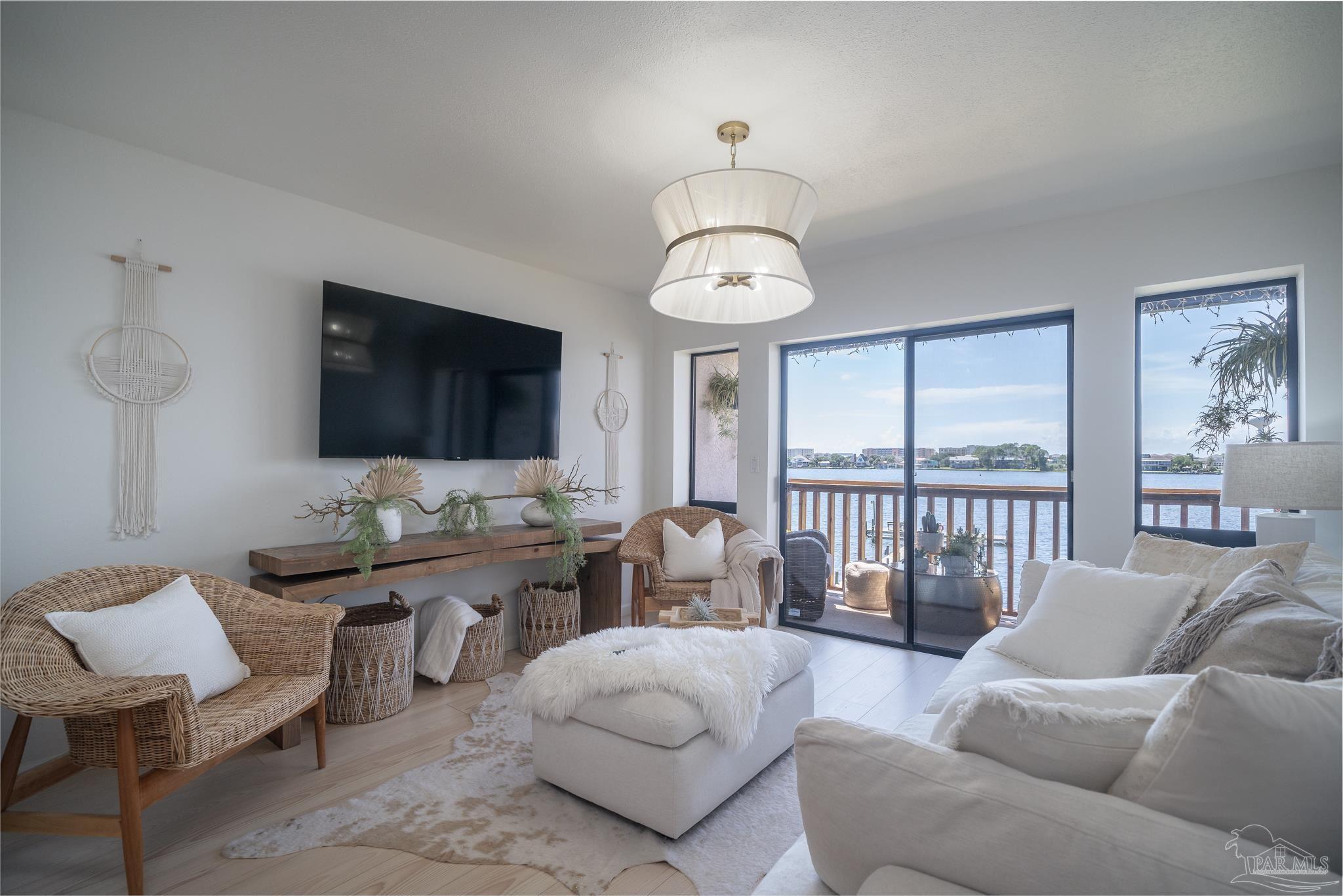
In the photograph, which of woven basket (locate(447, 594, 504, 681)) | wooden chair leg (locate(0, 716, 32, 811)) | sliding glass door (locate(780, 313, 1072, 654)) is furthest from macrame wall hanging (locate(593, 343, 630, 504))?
wooden chair leg (locate(0, 716, 32, 811))

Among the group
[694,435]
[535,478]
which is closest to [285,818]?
[535,478]

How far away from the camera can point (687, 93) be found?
2172 millimetres

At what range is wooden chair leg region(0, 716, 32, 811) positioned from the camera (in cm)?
181

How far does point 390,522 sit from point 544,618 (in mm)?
1149

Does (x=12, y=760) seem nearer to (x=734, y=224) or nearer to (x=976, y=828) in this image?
(x=976, y=828)

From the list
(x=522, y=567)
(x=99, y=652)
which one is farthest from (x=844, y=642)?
(x=99, y=652)

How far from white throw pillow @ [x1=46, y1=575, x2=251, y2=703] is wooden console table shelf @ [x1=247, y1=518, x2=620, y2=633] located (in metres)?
0.41

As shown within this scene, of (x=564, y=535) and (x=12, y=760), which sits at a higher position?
(x=564, y=535)

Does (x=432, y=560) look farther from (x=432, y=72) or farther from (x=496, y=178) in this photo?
(x=432, y=72)

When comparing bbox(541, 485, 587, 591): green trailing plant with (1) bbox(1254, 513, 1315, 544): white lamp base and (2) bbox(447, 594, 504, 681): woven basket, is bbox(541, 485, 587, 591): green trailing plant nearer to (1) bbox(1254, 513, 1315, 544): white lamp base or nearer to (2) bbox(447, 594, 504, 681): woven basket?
(2) bbox(447, 594, 504, 681): woven basket

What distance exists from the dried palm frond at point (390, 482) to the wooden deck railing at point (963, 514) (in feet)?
8.54

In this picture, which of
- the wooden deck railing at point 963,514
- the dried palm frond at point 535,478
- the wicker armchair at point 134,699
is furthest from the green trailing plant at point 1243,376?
the wicker armchair at point 134,699

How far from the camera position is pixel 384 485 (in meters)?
2.98

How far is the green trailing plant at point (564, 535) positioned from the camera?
11.7ft
